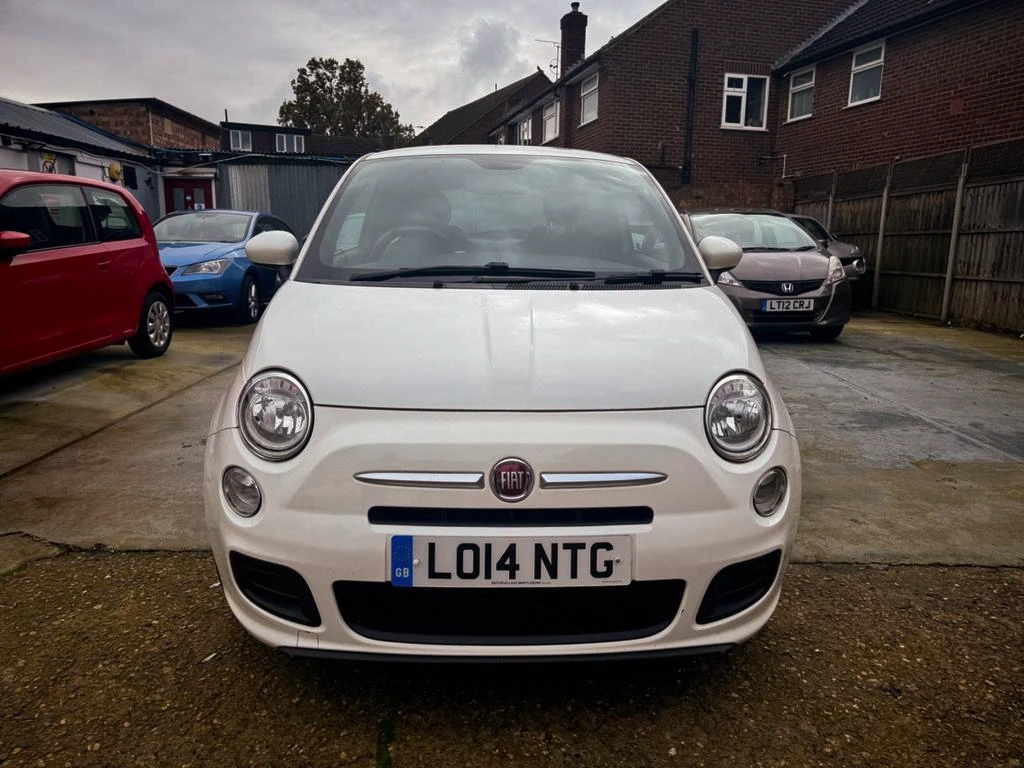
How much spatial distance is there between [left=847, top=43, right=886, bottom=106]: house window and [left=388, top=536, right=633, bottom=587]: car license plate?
16484 mm

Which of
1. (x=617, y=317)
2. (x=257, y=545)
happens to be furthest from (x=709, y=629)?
(x=257, y=545)

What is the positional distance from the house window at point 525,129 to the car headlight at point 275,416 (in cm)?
2645

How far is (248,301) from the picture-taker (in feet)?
31.8

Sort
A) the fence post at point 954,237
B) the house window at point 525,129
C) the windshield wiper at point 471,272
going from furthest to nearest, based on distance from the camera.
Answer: the house window at point 525,129 → the fence post at point 954,237 → the windshield wiper at point 471,272

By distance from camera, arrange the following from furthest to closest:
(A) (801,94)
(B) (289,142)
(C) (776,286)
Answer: (B) (289,142) → (A) (801,94) → (C) (776,286)

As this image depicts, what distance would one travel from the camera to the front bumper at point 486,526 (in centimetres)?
180

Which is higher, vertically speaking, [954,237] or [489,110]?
[489,110]

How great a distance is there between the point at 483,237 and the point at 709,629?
63.8 inches

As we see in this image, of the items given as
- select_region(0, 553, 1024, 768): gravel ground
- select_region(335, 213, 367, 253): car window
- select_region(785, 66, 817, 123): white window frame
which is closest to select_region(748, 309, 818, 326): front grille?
select_region(0, 553, 1024, 768): gravel ground

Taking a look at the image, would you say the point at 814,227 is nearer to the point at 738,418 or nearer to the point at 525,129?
the point at 738,418

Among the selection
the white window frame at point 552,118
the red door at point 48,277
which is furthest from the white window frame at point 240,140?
the red door at point 48,277

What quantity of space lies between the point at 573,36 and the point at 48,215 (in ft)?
74.2

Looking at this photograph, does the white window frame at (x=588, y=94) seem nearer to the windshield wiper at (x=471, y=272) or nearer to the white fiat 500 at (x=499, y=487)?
the windshield wiper at (x=471, y=272)

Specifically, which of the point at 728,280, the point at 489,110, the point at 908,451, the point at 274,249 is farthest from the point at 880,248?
the point at 489,110
